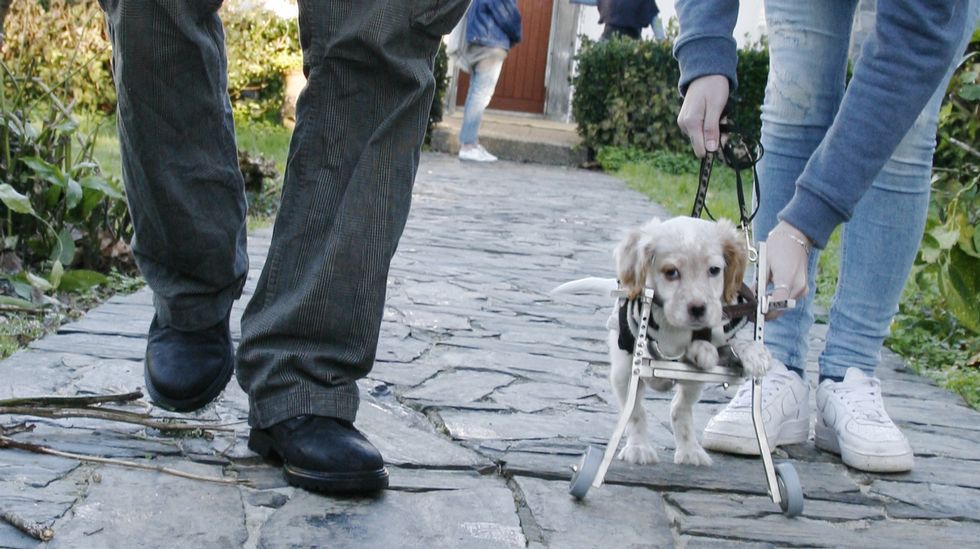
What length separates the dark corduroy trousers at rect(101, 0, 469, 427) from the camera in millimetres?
2270

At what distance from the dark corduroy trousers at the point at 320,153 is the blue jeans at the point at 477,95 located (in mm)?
9550

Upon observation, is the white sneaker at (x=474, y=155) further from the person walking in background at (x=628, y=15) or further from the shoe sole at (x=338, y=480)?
the shoe sole at (x=338, y=480)

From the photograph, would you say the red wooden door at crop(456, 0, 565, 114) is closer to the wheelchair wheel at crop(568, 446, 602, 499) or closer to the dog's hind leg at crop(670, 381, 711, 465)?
the dog's hind leg at crop(670, 381, 711, 465)

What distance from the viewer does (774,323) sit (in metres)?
3.07

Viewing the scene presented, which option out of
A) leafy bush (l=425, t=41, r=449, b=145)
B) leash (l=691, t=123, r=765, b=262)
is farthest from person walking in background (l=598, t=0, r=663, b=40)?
leash (l=691, t=123, r=765, b=262)

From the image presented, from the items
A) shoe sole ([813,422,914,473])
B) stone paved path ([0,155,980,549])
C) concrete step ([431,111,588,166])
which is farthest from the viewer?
concrete step ([431,111,588,166])

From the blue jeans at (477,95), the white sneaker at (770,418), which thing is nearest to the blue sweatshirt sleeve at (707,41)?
the white sneaker at (770,418)

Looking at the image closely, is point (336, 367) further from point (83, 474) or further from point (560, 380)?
point (560, 380)

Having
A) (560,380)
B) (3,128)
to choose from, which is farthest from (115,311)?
(560,380)

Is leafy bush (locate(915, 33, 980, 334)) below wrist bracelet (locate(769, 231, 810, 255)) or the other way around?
below

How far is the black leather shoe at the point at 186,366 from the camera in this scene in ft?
8.40

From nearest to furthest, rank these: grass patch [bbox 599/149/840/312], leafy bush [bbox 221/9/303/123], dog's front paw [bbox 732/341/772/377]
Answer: dog's front paw [bbox 732/341/772/377], grass patch [bbox 599/149/840/312], leafy bush [bbox 221/9/303/123]

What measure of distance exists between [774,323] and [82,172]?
9.43 feet

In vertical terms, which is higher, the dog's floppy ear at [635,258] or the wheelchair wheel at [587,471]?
the dog's floppy ear at [635,258]
